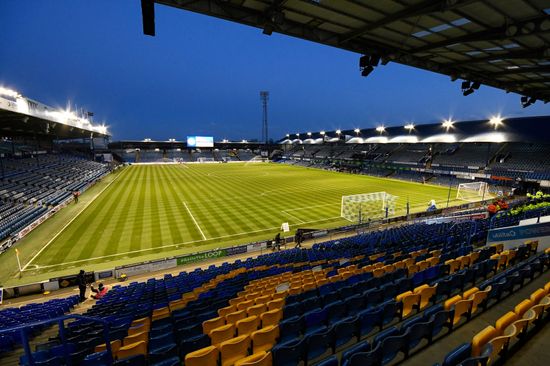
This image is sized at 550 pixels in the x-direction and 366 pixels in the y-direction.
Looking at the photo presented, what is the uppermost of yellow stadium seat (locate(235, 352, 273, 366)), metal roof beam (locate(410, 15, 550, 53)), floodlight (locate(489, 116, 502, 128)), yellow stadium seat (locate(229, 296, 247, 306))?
floodlight (locate(489, 116, 502, 128))

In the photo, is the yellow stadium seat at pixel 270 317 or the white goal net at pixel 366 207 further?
the white goal net at pixel 366 207

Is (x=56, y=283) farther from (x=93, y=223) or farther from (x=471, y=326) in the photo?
(x=471, y=326)

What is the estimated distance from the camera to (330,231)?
23000mm

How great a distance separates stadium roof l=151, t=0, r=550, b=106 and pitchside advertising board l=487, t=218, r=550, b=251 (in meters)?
6.78

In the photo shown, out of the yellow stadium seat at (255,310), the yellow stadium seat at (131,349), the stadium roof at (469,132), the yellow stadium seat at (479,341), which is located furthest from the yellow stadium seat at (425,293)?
the stadium roof at (469,132)

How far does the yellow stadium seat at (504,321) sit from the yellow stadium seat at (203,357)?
15.1ft

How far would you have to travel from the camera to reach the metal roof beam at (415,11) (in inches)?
261

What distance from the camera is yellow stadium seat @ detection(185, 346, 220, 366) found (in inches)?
168

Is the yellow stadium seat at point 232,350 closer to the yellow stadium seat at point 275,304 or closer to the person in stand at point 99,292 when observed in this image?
the yellow stadium seat at point 275,304

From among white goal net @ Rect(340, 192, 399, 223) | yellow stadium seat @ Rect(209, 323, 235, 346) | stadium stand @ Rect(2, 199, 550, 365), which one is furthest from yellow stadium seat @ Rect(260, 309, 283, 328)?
white goal net @ Rect(340, 192, 399, 223)

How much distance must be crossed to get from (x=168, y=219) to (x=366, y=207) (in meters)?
22.1

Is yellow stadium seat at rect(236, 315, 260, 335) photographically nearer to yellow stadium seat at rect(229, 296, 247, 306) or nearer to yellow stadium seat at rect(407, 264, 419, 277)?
yellow stadium seat at rect(229, 296, 247, 306)

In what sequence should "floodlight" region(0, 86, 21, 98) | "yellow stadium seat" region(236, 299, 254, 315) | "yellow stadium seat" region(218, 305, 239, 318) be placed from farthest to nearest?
1. "floodlight" region(0, 86, 21, 98)
2. "yellow stadium seat" region(236, 299, 254, 315)
3. "yellow stadium seat" region(218, 305, 239, 318)

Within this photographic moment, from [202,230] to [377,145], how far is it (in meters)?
68.5
